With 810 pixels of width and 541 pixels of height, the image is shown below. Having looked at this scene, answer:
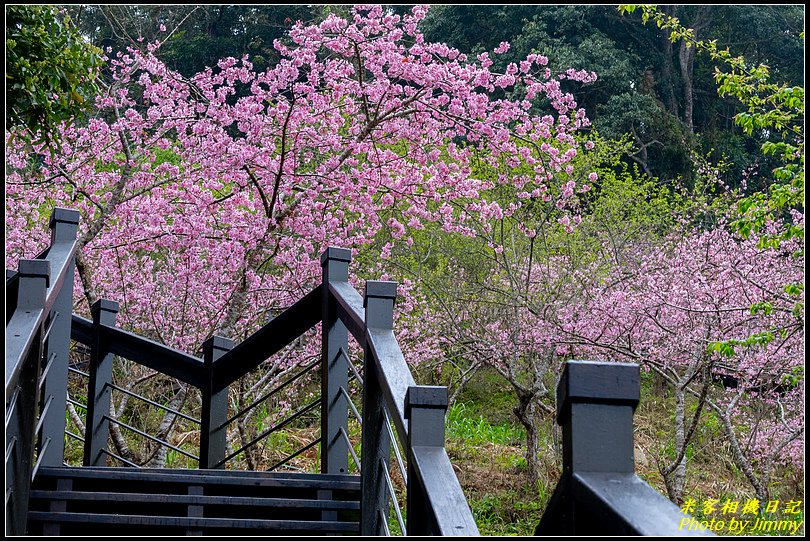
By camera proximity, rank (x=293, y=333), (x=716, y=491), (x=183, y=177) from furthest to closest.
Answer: (x=716, y=491) → (x=183, y=177) → (x=293, y=333)

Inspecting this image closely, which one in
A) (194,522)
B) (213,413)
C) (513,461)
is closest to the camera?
(194,522)

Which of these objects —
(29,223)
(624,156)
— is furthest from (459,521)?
(624,156)

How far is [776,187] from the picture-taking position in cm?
584

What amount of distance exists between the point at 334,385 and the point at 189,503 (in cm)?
73

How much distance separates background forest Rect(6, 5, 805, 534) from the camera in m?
6.04

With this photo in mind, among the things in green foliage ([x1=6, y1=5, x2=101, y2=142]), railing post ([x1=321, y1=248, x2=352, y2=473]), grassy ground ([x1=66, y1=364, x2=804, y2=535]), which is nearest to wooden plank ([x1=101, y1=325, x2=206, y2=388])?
railing post ([x1=321, y1=248, x2=352, y2=473])

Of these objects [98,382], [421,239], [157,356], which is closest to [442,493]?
[157,356]

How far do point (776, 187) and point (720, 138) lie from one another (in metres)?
16.2

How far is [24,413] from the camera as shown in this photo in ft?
8.39

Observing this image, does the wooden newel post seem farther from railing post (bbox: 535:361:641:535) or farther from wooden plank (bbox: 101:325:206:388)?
wooden plank (bbox: 101:325:206:388)

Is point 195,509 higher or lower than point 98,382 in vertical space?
higher

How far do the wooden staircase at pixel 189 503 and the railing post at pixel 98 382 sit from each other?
4.87 ft

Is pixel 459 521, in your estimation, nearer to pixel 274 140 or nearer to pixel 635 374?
pixel 635 374

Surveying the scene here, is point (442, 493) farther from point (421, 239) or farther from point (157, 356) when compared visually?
point (421, 239)
